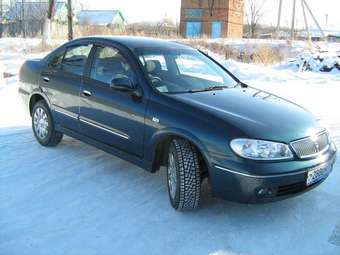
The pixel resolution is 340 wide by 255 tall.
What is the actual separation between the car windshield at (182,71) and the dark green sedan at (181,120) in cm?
1

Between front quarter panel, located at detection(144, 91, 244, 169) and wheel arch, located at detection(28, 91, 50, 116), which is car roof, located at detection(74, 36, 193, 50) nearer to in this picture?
front quarter panel, located at detection(144, 91, 244, 169)

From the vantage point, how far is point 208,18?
41.5 metres

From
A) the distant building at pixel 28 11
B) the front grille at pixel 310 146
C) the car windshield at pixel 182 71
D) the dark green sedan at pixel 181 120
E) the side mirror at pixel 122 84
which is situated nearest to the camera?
the dark green sedan at pixel 181 120

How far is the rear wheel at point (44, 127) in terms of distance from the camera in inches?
228

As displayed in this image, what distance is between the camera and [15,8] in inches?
1748

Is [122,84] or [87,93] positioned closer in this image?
[122,84]

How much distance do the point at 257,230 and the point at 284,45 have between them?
20954 millimetres

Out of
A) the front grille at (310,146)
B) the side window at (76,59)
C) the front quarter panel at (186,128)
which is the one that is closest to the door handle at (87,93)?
the side window at (76,59)

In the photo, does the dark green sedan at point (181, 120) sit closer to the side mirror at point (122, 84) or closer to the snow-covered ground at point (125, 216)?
the side mirror at point (122, 84)

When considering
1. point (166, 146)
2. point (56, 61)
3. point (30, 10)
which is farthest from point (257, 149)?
point (30, 10)

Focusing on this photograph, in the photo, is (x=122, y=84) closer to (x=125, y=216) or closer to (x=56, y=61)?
(x=125, y=216)

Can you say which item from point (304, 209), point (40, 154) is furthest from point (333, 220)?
point (40, 154)

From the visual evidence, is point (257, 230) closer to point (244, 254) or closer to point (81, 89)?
point (244, 254)

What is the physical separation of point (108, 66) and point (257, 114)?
1.81m
